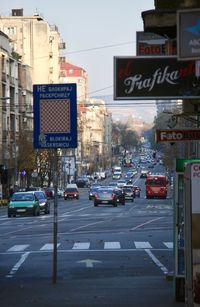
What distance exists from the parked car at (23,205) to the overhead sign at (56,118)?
33.4 m

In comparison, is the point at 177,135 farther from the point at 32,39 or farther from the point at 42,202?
the point at 32,39

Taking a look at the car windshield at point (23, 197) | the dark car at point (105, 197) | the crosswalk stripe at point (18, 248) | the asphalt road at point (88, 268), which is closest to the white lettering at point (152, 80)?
the asphalt road at point (88, 268)

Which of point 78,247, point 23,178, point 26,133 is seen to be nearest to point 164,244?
point 78,247

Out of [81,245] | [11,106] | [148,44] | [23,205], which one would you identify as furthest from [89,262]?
[11,106]

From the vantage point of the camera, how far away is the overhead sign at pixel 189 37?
31.2 feet

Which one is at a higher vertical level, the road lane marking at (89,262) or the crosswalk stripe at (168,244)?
the road lane marking at (89,262)

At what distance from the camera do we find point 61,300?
13.6 m

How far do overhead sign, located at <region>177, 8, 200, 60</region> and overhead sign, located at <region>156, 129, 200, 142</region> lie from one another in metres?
3.15

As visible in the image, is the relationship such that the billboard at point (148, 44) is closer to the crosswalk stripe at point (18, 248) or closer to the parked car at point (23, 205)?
the crosswalk stripe at point (18, 248)

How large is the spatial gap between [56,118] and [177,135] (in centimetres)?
402

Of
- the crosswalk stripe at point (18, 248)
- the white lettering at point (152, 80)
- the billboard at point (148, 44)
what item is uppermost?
the billboard at point (148, 44)

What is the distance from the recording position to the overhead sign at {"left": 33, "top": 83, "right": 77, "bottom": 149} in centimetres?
1611

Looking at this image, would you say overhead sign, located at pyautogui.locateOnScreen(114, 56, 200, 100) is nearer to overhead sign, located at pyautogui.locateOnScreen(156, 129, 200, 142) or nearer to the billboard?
overhead sign, located at pyautogui.locateOnScreen(156, 129, 200, 142)

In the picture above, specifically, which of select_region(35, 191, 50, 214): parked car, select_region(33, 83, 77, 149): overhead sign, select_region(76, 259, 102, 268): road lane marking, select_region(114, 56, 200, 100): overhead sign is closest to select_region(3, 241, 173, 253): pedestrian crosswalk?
select_region(76, 259, 102, 268): road lane marking
